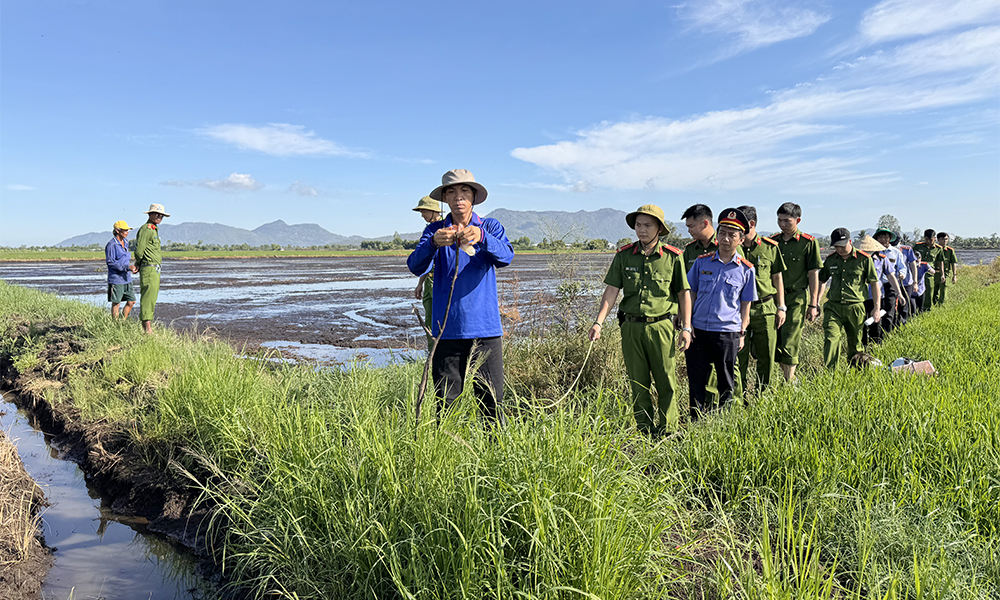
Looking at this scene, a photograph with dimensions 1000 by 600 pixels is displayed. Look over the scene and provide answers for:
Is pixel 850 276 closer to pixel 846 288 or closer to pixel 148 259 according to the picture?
pixel 846 288

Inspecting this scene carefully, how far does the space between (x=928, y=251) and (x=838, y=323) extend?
8658 millimetres

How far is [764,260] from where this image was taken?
19.6 feet

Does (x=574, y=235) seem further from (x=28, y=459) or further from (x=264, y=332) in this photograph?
(x=264, y=332)


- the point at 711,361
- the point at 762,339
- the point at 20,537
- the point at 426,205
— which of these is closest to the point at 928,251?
the point at 762,339

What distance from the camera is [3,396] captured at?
830 centimetres

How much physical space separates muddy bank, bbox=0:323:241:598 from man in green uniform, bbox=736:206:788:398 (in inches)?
188

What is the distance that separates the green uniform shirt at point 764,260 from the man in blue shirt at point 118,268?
9.29 m

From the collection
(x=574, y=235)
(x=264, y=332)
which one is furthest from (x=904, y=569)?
(x=264, y=332)

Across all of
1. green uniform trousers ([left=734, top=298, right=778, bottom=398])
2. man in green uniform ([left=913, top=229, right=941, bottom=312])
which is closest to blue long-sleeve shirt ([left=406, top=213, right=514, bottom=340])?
green uniform trousers ([left=734, top=298, right=778, bottom=398])

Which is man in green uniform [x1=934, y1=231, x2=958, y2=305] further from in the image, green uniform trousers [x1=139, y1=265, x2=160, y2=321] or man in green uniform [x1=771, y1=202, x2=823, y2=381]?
green uniform trousers [x1=139, y1=265, x2=160, y2=321]

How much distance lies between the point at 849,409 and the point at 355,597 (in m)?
3.29

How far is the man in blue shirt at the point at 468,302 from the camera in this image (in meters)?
3.88

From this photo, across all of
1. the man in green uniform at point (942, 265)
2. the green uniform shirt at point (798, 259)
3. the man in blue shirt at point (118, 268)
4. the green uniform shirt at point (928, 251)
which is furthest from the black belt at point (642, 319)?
the man in green uniform at point (942, 265)

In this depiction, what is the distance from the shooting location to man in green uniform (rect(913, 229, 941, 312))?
45.2ft
